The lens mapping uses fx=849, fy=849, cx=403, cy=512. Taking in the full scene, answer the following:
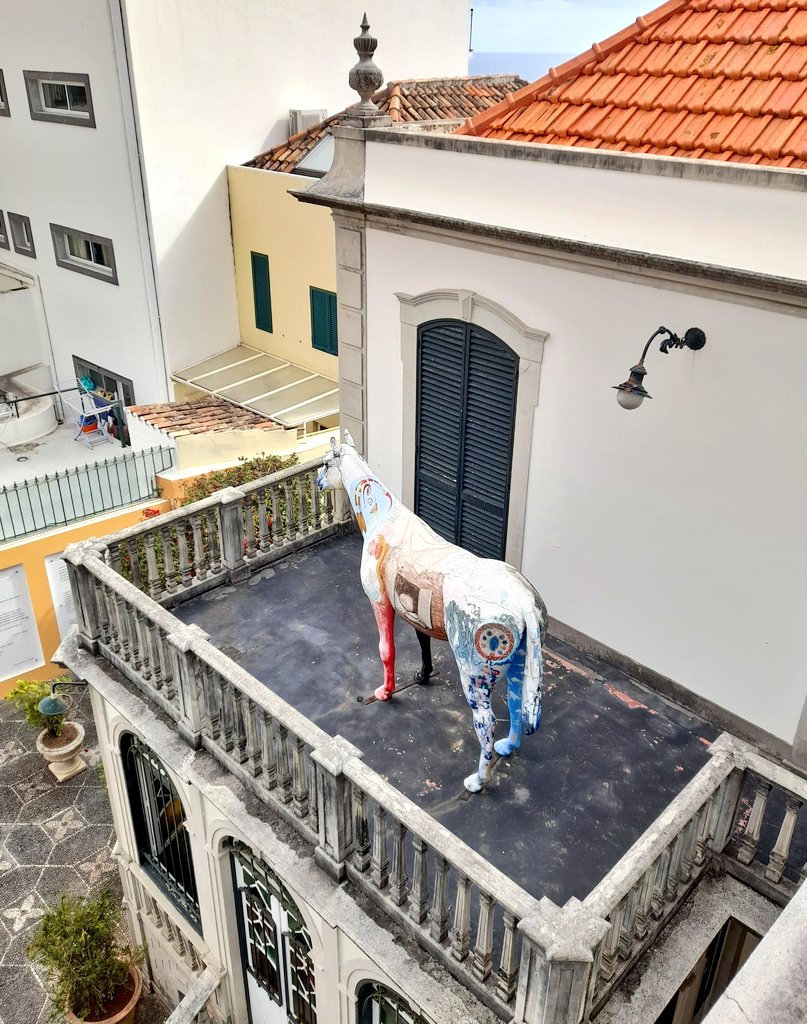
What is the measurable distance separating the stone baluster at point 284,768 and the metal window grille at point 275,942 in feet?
5.00

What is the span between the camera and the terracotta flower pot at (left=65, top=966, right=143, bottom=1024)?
1234 cm

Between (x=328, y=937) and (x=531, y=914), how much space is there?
298 cm

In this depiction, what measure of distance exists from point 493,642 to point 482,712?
0.77m

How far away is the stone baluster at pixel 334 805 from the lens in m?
6.77

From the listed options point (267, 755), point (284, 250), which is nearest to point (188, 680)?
point (267, 755)

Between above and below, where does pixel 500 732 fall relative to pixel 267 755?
below

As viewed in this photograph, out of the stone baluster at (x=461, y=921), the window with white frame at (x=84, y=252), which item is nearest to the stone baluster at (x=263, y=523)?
the stone baluster at (x=461, y=921)

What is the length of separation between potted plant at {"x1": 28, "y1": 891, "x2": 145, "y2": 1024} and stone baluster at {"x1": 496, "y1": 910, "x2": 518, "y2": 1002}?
324 inches

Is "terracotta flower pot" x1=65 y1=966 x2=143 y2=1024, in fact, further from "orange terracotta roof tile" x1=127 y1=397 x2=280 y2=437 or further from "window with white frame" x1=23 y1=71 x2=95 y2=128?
"window with white frame" x1=23 y1=71 x2=95 y2=128

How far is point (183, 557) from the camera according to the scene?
10711 millimetres

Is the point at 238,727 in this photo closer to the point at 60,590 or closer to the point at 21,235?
the point at 60,590

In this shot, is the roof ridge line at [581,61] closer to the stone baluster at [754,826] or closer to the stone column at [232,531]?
the stone column at [232,531]

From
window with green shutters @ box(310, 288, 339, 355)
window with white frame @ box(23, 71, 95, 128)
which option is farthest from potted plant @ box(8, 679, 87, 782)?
window with white frame @ box(23, 71, 95, 128)

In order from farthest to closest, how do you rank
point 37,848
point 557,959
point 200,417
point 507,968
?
point 200,417
point 37,848
point 507,968
point 557,959
